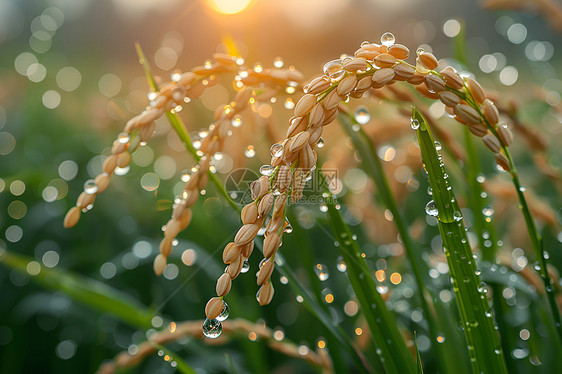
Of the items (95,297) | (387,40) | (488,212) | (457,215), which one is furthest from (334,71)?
(95,297)

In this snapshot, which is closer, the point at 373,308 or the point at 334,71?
the point at 334,71

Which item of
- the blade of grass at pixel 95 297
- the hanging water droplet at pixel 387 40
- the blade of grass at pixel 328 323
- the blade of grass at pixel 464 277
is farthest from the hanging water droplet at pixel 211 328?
the blade of grass at pixel 95 297

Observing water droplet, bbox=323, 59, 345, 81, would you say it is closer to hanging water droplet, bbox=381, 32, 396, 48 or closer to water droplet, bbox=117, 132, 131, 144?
hanging water droplet, bbox=381, 32, 396, 48

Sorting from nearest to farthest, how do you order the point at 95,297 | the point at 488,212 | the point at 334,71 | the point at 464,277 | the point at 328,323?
the point at 334,71 < the point at 464,277 < the point at 328,323 < the point at 488,212 < the point at 95,297

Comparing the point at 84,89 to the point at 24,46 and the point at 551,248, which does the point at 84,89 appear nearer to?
the point at 24,46

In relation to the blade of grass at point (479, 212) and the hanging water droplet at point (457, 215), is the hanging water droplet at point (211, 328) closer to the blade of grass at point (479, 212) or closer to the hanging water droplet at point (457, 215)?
the hanging water droplet at point (457, 215)

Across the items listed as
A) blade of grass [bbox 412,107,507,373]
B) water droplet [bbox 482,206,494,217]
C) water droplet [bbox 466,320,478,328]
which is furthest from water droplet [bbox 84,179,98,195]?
water droplet [bbox 482,206,494,217]

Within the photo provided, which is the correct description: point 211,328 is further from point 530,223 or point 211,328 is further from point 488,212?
point 488,212
